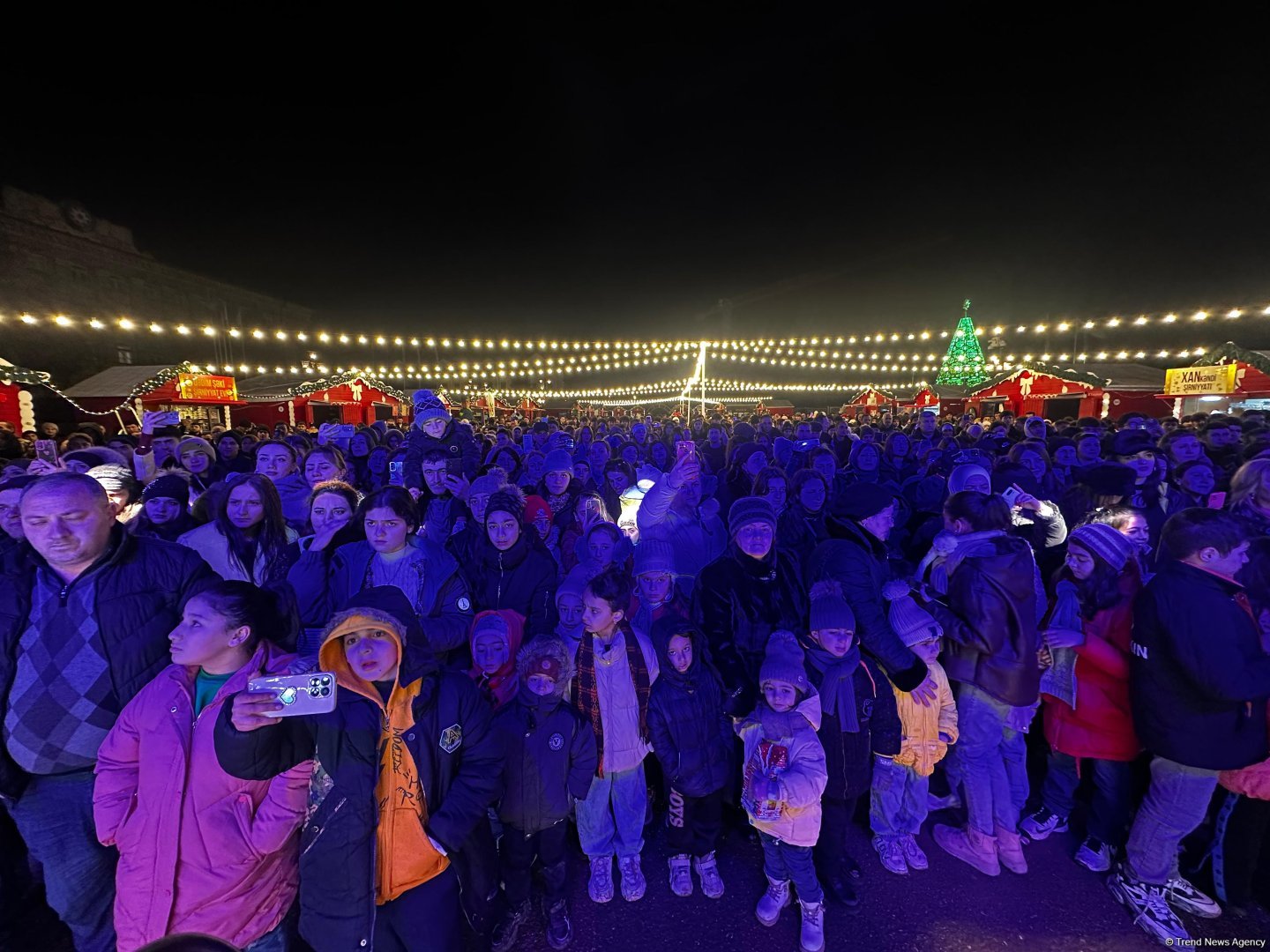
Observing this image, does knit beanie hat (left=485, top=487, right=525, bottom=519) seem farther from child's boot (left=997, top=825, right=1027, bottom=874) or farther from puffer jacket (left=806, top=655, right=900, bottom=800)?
child's boot (left=997, top=825, right=1027, bottom=874)

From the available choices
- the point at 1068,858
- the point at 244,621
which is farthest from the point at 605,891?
the point at 1068,858

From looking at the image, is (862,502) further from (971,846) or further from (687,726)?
(971,846)

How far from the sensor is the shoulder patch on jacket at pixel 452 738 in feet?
6.72

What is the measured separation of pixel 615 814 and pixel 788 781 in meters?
1.14

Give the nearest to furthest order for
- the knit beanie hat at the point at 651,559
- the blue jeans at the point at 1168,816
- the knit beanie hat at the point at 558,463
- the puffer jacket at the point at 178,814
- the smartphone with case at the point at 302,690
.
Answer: the smartphone with case at the point at 302,690
the puffer jacket at the point at 178,814
the blue jeans at the point at 1168,816
the knit beanie hat at the point at 651,559
the knit beanie hat at the point at 558,463

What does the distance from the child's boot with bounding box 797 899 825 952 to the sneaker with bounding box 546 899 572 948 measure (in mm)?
1200

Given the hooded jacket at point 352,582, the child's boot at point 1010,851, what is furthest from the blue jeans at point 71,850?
the child's boot at point 1010,851

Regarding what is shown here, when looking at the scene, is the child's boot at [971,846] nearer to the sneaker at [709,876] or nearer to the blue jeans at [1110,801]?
the blue jeans at [1110,801]

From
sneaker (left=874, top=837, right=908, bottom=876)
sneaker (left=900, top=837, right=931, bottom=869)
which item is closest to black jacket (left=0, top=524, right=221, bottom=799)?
sneaker (left=874, top=837, right=908, bottom=876)

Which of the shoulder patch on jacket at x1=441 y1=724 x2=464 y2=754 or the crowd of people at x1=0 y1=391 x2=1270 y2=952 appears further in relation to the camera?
the shoulder patch on jacket at x1=441 y1=724 x2=464 y2=754

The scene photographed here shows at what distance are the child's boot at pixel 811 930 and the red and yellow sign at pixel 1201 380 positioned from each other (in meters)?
28.6

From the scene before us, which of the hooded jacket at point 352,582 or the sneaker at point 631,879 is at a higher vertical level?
the hooded jacket at point 352,582

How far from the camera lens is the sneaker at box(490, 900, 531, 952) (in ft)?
8.02

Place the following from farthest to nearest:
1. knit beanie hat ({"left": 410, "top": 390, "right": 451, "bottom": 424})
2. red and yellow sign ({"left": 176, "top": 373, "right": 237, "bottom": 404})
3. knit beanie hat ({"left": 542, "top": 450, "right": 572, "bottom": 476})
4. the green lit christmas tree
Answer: the green lit christmas tree
red and yellow sign ({"left": 176, "top": 373, "right": 237, "bottom": 404})
knit beanie hat ({"left": 410, "top": 390, "right": 451, "bottom": 424})
knit beanie hat ({"left": 542, "top": 450, "right": 572, "bottom": 476})
